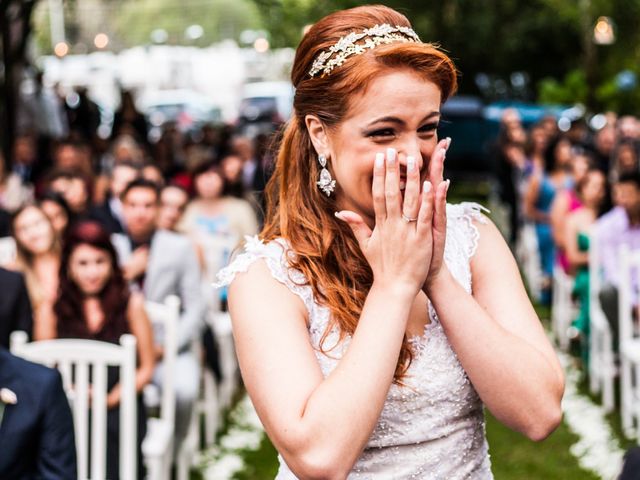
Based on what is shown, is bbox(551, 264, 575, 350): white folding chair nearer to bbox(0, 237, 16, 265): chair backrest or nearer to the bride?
bbox(0, 237, 16, 265): chair backrest

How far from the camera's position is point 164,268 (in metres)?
6.49

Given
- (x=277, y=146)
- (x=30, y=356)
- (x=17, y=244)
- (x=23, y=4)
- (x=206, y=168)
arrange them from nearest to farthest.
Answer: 1. (x=277, y=146)
2. (x=30, y=356)
3. (x=17, y=244)
4. (x=206, y=168)
5. (x=23, y=4)

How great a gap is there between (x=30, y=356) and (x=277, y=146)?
2444mm

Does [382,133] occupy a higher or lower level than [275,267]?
higher

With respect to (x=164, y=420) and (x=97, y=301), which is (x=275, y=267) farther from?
(x=97, y=301)

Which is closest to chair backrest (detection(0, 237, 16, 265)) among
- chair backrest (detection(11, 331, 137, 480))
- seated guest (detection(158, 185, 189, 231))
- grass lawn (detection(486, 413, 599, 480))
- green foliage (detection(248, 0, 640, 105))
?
seated guest (detection(158, 185, 189, 231))

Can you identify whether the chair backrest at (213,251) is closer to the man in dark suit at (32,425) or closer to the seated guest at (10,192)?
the seated guest at (10,192)

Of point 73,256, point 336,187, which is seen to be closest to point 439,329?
point 336,187

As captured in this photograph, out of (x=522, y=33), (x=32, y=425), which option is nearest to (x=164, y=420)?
(x=32, y=425)

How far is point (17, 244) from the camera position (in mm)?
6227

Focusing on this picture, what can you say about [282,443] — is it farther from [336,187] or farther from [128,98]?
[128,98]

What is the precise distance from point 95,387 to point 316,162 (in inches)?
102

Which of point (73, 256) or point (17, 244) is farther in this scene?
point (17, 244)

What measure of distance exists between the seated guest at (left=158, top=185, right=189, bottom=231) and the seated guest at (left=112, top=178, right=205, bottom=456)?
14 cm
